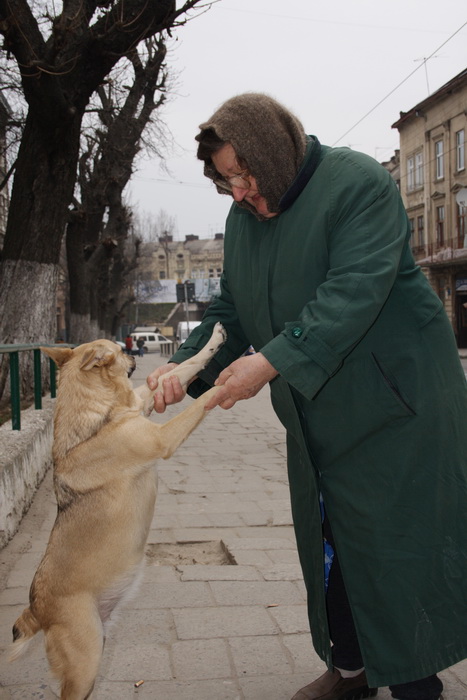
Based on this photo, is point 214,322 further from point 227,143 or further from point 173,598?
point 173,598

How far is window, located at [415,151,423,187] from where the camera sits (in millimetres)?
45219

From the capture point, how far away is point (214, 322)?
11.9 feet

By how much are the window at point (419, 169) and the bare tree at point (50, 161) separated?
121ft

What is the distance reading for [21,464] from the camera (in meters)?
6.18

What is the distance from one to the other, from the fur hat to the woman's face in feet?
0.19

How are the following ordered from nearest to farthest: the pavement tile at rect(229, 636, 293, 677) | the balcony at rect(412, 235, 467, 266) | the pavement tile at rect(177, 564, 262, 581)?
the pavement tile at rect(229, 636, 293, 677), the pavement tile at rect(177, 564, 262, 581), the balcony at rect(412, 235, 467, 266)

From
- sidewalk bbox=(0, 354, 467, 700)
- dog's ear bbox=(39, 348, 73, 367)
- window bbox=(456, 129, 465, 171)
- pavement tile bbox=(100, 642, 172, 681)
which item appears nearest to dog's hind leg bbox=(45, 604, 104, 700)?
sidewalk bbox=(0, 354, 467, 700)

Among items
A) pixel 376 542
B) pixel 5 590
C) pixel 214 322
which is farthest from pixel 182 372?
pixel 5 590

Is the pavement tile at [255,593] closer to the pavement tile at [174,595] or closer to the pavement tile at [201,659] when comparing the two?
the pavement tile at [174,595]

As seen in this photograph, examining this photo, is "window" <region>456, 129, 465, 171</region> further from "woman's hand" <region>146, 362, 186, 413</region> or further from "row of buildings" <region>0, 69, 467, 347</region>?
"woman's hand" <region>146, 362, 186, 413</region>

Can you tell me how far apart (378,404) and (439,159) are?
43.6 meters

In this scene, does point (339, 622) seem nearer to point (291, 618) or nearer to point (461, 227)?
point (291, 618)

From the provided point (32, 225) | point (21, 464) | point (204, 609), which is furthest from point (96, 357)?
point (32, 225)

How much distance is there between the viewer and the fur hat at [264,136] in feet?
8.90
